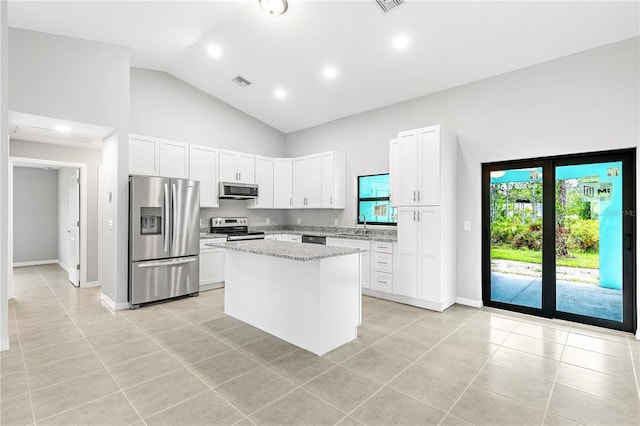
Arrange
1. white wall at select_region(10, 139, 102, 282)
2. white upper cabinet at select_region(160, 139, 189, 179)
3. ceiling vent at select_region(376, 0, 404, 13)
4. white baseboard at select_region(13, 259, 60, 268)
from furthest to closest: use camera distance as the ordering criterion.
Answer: white baseboard at select_region(13, 259, 60, 268)
white wall at select_region(10, 139, 102, 282)
white upper cabinet at select_region(160, 139, 189, 179)
ceiling vent at select_region(376, 0, 404, 13)

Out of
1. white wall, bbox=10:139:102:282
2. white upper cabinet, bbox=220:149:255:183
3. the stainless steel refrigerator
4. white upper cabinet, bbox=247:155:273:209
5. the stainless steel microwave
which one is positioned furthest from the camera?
white upper cabinet, bbox=247:155:273:209

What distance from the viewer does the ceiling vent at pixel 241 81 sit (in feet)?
17.3

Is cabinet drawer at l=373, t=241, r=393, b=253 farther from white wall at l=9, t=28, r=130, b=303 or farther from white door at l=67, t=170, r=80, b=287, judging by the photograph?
white door at l=67, t=170, r=80, b=287

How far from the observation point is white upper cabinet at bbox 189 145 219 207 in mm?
5410

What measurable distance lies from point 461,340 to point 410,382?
1.09 meters

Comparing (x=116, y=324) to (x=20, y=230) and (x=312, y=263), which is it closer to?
(x=312, y=263)

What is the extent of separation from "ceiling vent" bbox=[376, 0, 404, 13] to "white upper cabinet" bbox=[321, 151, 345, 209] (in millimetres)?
2752

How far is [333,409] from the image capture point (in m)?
2.10

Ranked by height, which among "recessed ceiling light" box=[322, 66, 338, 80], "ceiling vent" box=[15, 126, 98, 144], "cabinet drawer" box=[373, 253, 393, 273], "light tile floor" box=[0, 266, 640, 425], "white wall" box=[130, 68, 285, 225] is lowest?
"light tile floor" box=[0, 266, 640, 425]

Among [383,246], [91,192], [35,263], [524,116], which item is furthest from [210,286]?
[35,263]

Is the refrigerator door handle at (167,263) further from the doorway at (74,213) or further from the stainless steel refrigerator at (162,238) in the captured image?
the doorway at (74,213)

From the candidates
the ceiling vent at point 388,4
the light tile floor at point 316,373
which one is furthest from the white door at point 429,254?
the ceiling vent at point 388,4

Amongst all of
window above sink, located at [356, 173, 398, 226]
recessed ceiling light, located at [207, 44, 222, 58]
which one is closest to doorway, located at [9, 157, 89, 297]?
recessed ceiling light, located at [207, 44, 222, 58]

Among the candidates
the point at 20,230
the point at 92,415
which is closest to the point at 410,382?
the point at 92,415
